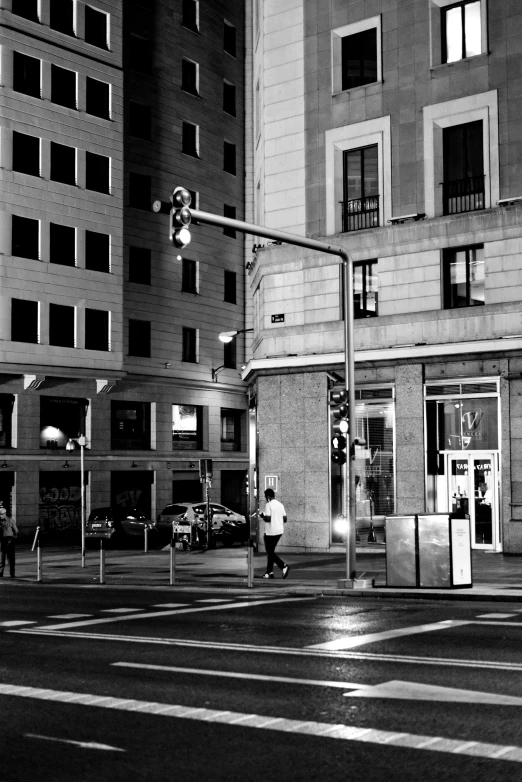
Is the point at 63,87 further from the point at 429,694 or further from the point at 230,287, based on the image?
the point at 429,694

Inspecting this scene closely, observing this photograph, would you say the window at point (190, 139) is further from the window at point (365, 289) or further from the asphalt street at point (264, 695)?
the asphalt street at point (264, 695)

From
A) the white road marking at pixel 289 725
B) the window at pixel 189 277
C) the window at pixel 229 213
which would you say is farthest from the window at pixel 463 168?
the window at pixel 229 213

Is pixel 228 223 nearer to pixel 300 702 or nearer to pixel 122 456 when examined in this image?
pixel 300 702

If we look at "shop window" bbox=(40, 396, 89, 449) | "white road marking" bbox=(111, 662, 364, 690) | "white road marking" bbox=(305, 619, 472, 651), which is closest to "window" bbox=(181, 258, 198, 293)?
"shop window" bbox=(40, 396, 89, 449)

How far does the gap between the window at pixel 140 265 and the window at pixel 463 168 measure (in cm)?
2354

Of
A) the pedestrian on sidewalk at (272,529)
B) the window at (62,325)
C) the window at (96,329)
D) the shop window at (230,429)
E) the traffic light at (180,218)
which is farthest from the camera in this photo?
the shop window at (230,429)

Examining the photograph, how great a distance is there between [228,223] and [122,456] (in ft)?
104

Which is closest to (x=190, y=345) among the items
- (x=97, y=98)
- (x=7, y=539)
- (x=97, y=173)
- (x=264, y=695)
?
(x=97, y=173)

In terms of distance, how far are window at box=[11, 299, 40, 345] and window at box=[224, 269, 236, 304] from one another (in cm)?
1366

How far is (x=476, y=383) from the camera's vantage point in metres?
28.1

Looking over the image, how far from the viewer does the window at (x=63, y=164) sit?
44906 mm

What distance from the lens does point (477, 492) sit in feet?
92.1

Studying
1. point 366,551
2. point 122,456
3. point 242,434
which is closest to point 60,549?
point 122,456

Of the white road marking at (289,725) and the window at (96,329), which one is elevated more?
the window at (96,329)
